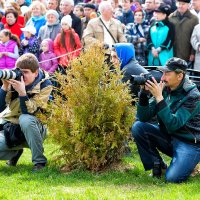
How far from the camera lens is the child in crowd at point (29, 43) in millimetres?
13156

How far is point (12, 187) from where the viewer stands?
7.33 m

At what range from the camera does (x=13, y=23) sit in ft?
46.6

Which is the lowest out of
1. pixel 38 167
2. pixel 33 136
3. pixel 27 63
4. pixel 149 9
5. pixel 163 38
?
pixel 38 167

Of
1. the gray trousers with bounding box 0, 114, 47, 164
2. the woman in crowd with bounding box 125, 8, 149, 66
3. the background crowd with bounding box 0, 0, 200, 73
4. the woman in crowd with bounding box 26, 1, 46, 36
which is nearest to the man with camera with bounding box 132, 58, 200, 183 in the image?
the gray trousers with bounding box 0, 114, 47, 164

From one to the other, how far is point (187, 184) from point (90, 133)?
53.7 inches

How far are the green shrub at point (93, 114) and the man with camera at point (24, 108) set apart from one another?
0.33 meters

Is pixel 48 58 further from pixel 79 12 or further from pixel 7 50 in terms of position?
pixel 79 12

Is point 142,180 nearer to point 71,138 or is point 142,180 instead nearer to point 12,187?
point 71,138

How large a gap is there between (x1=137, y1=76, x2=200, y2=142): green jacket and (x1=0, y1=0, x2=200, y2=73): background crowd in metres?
3.98

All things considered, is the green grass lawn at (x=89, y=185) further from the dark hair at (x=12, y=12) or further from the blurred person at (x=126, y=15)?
the dark hair at (x=12, y=12)

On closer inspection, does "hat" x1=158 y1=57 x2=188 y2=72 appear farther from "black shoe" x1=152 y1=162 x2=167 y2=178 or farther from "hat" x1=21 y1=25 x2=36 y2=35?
"hat" x1=21 y1=25 x2=36 y2=35

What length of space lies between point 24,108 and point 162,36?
15.6 feet

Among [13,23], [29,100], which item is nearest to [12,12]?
[13,23]

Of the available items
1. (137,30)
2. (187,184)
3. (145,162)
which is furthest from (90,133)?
(137,30)
